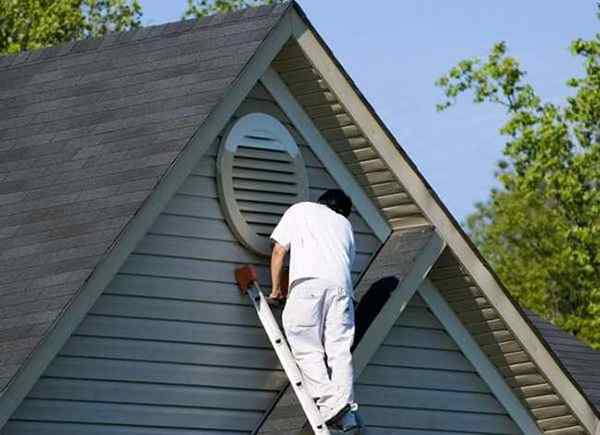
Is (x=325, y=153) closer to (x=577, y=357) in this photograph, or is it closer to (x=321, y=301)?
(x=321, y=301)

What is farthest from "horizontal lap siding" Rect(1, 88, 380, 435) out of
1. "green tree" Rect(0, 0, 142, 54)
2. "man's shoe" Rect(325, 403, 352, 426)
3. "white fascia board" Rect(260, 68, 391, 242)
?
"green tree" Rect(0, 0, 142, 54)

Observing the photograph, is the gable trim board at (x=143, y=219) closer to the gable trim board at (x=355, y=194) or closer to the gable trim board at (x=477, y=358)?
the gable trim board at (x=355, y=194)

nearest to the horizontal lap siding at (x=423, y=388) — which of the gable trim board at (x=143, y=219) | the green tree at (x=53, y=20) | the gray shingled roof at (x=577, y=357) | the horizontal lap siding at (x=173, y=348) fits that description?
the horizontal lap siding at (x=173, y=348)

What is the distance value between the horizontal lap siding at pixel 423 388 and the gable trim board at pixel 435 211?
0.55m

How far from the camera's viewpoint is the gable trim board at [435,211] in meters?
14.7

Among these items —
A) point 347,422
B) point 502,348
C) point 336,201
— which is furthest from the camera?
point 502,348

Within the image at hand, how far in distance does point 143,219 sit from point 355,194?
2.60 metres

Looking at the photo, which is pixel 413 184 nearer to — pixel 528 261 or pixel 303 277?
pixel 303 277

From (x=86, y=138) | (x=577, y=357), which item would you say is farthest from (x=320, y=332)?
(x=577, y=357)

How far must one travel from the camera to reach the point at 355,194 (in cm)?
1532

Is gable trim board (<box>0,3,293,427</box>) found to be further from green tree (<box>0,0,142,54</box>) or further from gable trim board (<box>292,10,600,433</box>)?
green tree (<box>0,0,142,54</box>)

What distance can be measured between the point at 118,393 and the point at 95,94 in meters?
Answer: 2.74

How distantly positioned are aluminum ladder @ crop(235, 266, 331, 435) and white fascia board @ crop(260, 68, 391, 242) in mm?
1311

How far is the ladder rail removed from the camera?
1345 centimetres
